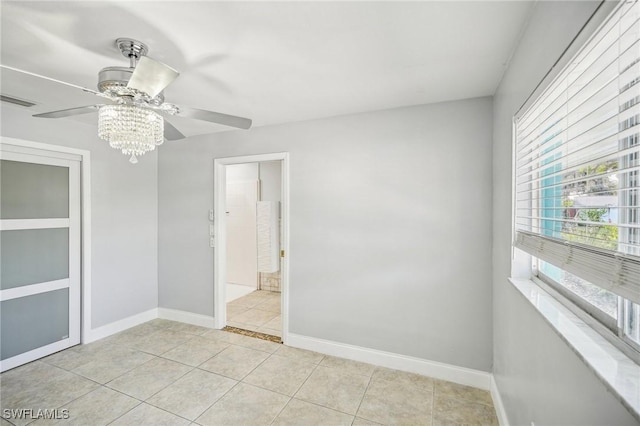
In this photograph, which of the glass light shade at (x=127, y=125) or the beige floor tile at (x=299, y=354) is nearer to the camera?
the glass light shade at (x=127, y=125)

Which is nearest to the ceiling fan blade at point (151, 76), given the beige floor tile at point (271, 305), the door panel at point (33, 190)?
the door panel at point (33, 190)

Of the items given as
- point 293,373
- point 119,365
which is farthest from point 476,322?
point 119,365

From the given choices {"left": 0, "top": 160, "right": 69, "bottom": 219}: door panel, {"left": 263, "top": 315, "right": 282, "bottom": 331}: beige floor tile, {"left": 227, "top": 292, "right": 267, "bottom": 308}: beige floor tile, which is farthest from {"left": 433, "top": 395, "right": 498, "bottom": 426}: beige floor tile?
{"left": 0, "top": 160, "right": 69, "bottom": 219}: door panel

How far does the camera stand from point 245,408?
208cm

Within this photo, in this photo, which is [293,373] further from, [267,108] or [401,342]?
[267,108]

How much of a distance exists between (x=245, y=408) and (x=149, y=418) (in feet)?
2.14

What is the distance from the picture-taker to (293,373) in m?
2.51

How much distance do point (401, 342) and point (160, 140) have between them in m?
2.49

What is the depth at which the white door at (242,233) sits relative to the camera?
196 inches

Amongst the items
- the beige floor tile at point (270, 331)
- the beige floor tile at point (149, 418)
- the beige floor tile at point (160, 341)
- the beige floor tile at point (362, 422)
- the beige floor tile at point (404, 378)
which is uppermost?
the beige floor tile at point (270, 331)

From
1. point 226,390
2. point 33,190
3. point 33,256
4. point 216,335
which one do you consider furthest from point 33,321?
point 226,390

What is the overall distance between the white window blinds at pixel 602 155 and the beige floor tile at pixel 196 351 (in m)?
2.89

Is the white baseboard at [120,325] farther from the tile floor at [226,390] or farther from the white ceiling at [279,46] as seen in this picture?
the white ceiling at [279,46]

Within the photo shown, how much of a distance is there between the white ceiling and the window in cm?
57
